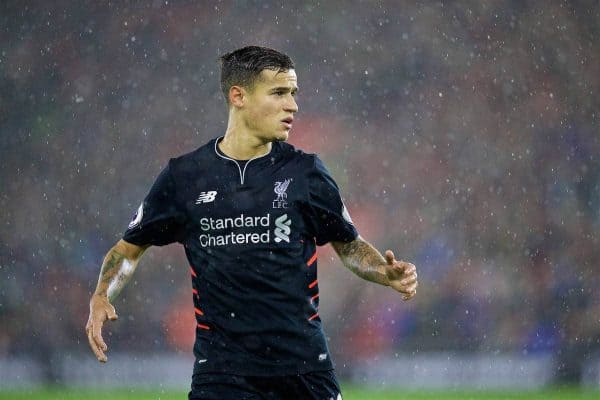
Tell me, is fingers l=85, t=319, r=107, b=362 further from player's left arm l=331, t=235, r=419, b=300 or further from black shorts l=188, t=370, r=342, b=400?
player's left arm l=331, t=235, r=419, b=300

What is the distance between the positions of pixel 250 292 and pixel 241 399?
366 mm

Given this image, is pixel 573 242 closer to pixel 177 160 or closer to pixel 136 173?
pixel 136 173

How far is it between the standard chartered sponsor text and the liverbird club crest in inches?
2.4

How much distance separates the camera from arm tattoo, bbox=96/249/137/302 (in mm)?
3818

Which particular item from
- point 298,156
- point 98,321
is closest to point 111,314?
point 98,321

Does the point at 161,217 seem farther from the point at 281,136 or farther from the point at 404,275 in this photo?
the point at 404,275

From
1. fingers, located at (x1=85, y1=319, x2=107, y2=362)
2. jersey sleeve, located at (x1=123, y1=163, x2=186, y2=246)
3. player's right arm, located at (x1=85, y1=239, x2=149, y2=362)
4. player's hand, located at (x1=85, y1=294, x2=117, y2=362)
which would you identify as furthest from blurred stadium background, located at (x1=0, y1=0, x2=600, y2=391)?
fingers, located at (x1=85, y1=319, x2=107, y2=362)

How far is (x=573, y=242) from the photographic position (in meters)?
11.7

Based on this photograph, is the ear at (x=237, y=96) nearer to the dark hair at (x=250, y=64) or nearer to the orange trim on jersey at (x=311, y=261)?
the dark hair at (x=250, y=64)

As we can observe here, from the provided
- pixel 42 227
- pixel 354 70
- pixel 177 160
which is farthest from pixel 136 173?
pixel 177 160

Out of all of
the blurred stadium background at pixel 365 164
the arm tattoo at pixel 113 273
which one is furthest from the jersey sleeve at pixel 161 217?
the blurred stadium background at pixel 365 164

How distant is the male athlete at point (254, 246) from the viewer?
11.6 feet

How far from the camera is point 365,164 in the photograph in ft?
39.1

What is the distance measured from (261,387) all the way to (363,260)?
0.63 meters
